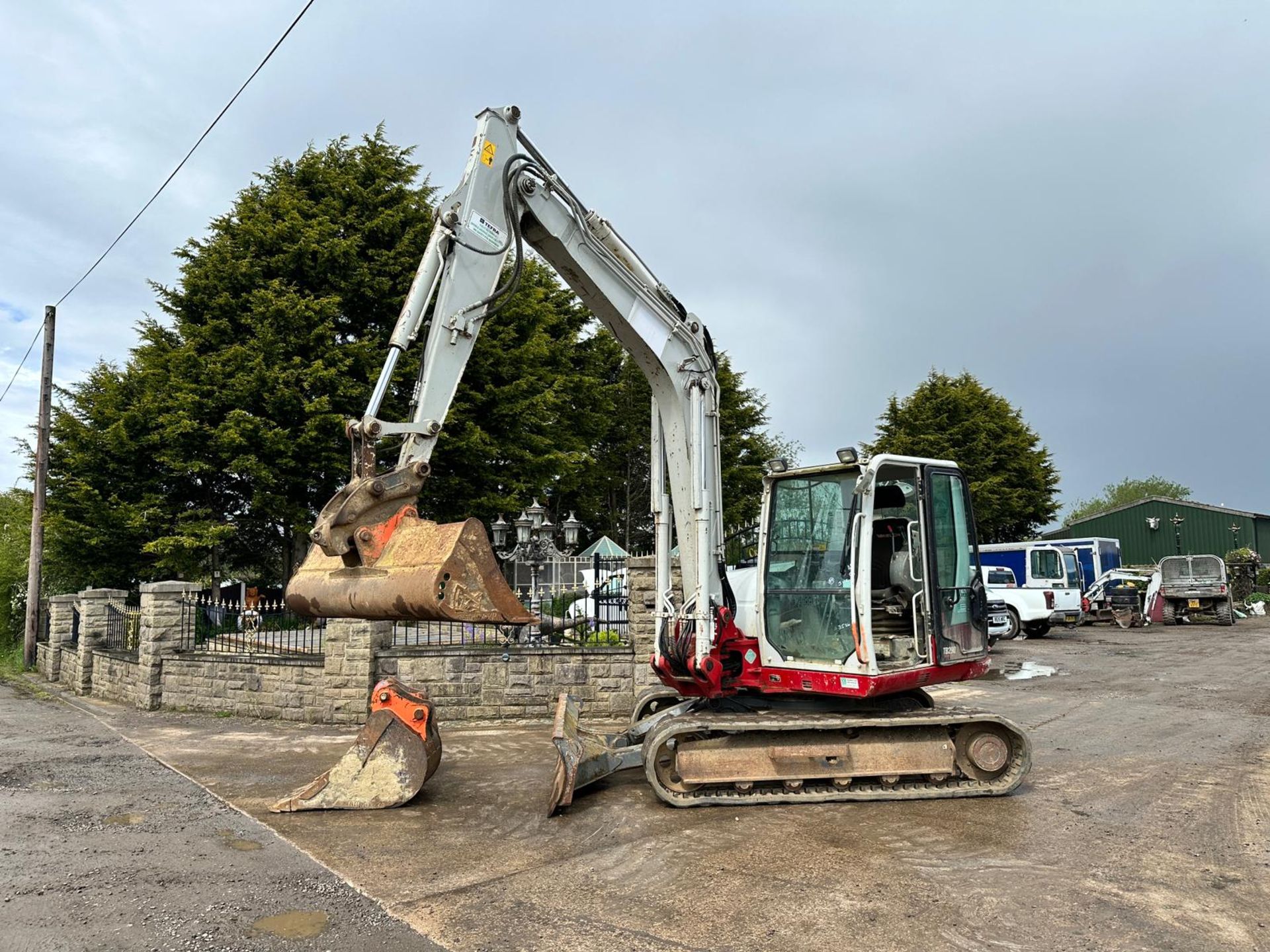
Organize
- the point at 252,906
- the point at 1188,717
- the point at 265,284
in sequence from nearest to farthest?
the point at 252,906 < the point at 1188,717 < the point at 265,284

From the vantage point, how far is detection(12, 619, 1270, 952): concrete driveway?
3.97 meters

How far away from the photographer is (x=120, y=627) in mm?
13859

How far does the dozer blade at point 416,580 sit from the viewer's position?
14.5ft

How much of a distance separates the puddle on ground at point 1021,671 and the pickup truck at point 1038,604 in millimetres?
4648

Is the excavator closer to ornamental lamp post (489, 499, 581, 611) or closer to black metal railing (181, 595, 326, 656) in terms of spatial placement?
black metal railing (181, 595, 326, 656)

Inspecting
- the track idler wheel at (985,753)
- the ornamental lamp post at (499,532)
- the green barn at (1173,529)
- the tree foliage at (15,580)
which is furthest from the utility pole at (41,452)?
the green barn at (1173,529)

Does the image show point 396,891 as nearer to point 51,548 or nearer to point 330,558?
point 330,558

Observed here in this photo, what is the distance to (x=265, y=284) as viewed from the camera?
1975 centimetres

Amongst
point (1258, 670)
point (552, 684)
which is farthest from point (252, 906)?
point (1258, 670)

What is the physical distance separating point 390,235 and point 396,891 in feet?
63.3

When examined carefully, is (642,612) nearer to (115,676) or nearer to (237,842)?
(237,842)

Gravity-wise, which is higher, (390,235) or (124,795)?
(390,235)

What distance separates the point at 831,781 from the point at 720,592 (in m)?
1.61

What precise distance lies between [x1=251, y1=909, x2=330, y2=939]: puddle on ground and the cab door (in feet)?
14.9
